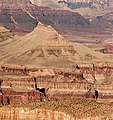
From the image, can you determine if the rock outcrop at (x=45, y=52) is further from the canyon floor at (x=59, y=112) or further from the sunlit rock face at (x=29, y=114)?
the sunlit rock face at (x=29, y=114)

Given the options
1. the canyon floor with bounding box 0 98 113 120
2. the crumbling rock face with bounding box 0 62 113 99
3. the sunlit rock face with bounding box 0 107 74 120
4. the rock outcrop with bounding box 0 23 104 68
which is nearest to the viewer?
the canyon floor with bounding box 0 98 113 120

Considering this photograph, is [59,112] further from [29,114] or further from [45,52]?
[45,52]

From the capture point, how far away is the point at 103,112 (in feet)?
103

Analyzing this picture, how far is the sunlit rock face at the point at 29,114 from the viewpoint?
102ft

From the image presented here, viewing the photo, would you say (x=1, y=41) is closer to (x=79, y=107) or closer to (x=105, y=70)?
(x=105, y=70)

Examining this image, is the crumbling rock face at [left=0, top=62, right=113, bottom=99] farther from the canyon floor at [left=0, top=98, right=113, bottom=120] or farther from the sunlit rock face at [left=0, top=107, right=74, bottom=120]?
the sunlit rock face at [left=0, top=107, right=74, bottom=120]

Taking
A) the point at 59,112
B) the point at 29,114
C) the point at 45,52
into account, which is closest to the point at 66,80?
the point at 45,52

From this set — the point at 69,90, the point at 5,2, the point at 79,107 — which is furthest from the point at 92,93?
the point at 5,2

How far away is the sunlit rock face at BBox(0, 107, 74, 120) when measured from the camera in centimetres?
3105

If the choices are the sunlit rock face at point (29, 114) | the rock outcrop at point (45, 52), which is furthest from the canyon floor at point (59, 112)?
the rock outcrop at point (45, 52)

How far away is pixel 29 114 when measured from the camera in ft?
104

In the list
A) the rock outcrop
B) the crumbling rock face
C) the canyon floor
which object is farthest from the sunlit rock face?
the rock outcrop

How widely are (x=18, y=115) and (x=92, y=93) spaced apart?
27894 millimetres

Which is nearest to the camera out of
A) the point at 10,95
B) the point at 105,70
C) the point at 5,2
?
the point at 10,95
